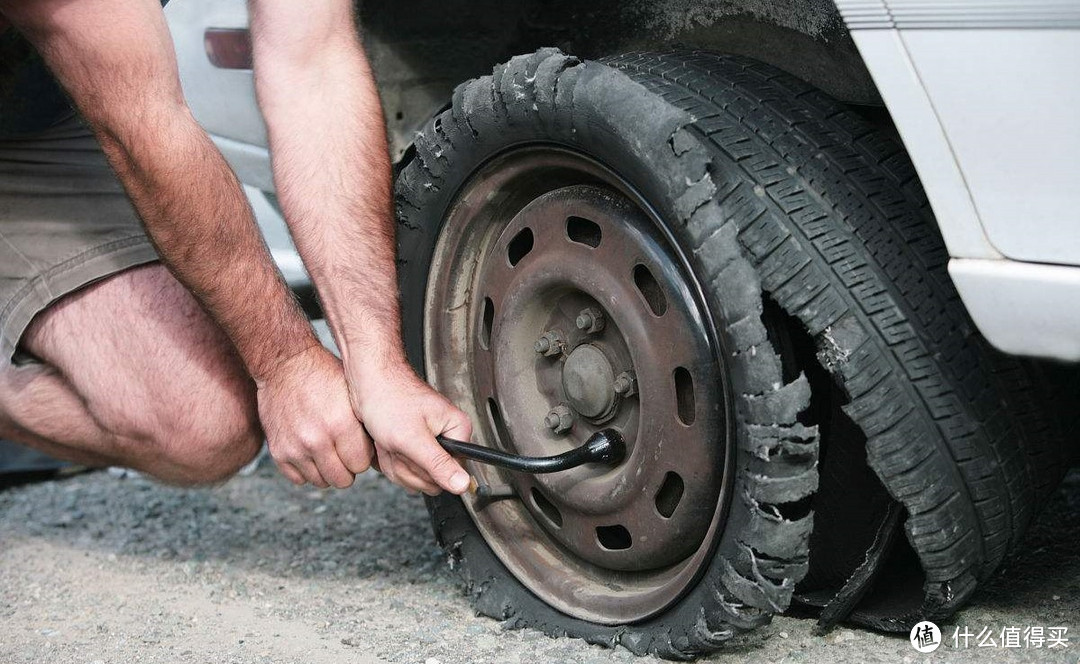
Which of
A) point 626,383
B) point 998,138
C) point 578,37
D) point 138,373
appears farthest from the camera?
point 138,373

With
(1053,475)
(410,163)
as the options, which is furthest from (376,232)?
(1053,475)

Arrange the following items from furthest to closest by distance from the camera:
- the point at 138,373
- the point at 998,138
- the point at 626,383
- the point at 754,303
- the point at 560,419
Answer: the point at 138,373
the point at 560,419
the point at 626,383
the point at 754,303
the point at 998,138

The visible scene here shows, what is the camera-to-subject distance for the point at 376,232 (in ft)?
6.26

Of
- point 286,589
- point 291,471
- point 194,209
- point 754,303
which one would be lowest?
point 286,589

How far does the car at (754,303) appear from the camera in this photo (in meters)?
1.30

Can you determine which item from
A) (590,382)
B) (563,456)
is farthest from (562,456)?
(590,382)

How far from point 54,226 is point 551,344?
1028 millimetres

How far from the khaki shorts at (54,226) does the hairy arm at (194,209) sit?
41 cm

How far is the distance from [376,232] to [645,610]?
73 cm

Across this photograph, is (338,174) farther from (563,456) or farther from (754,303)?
(754,303)

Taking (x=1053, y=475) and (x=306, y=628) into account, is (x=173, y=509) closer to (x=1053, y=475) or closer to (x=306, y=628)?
(x=306, y=628)

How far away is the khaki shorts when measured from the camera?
7.05 ft

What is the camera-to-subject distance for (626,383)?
5.58 feet

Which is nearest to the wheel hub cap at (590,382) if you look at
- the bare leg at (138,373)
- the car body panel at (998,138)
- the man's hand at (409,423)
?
the man's hand at (409,423)
